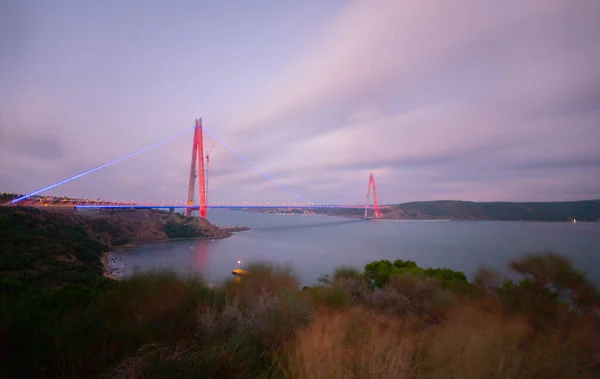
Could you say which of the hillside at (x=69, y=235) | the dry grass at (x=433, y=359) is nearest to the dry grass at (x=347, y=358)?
the dry grass at (x=433, y=359)

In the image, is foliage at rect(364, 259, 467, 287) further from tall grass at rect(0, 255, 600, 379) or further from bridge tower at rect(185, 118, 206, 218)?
bridge tower at rect(185, 118, 206, 218)

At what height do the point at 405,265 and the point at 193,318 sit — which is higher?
the point at 193,318

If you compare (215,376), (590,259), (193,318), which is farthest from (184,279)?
(590,259)

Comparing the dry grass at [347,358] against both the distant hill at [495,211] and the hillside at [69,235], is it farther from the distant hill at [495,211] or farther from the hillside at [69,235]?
the distant hill at [495,211]

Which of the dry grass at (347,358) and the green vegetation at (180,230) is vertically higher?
Result: the dry grass at (347,358)

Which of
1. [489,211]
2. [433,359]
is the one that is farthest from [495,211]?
[433,359]

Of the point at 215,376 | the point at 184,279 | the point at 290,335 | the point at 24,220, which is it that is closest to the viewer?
the point at 215,376

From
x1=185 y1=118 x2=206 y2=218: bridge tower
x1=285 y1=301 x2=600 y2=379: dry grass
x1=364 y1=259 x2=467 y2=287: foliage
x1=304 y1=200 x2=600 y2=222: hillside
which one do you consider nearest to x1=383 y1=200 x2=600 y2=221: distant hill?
x1=304 y1=200 x2=600 y2=222: hillside

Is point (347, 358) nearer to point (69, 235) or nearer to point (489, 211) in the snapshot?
point (69, 235)

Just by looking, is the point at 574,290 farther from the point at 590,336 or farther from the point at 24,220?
the point at 24,220
